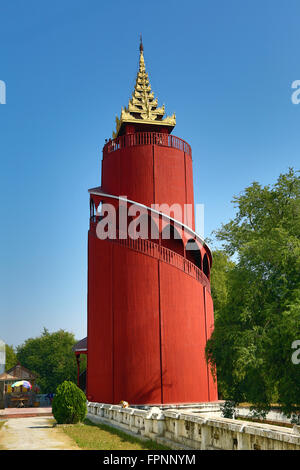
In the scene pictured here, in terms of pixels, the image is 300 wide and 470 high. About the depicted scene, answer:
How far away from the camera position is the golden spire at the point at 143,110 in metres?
27.4

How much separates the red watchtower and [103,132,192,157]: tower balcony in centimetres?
5

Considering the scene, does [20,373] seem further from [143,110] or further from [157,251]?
[143,110]

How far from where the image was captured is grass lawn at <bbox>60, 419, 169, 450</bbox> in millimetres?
12406

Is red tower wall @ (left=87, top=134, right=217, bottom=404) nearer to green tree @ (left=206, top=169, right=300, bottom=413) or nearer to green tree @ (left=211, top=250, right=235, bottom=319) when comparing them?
A: green tree @ (left=206, top=169, right=300, bottom=413)

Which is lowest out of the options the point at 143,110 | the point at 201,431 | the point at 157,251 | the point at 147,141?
the point at 201,431

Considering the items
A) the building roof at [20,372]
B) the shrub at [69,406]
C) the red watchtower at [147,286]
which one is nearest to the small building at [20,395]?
the building roof at [20,372]

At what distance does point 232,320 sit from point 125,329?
5886 millimetres

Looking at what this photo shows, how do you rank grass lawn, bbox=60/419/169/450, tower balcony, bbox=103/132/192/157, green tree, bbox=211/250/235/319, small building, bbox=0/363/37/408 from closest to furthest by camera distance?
grass lawn, bbox=60/419/169/450 → tower balcony, bbox=103/132/192/157 → small building, bbox=0/363/37/408 → green tree, bbox=211/250/235/319

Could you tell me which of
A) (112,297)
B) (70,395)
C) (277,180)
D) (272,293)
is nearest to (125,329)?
(112,297)

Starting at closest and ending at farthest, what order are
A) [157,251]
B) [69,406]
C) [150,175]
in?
[69,406] → [157,251] → [150,175]

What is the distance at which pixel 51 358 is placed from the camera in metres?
60.2

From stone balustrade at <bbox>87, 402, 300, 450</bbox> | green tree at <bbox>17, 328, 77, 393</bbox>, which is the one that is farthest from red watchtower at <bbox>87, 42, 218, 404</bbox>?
green tree at <bbox>17, 328, 77, 393</bbox>

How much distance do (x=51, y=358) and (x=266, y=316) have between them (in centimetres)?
4875

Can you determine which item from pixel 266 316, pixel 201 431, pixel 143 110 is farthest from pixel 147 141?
pixel 201 431
